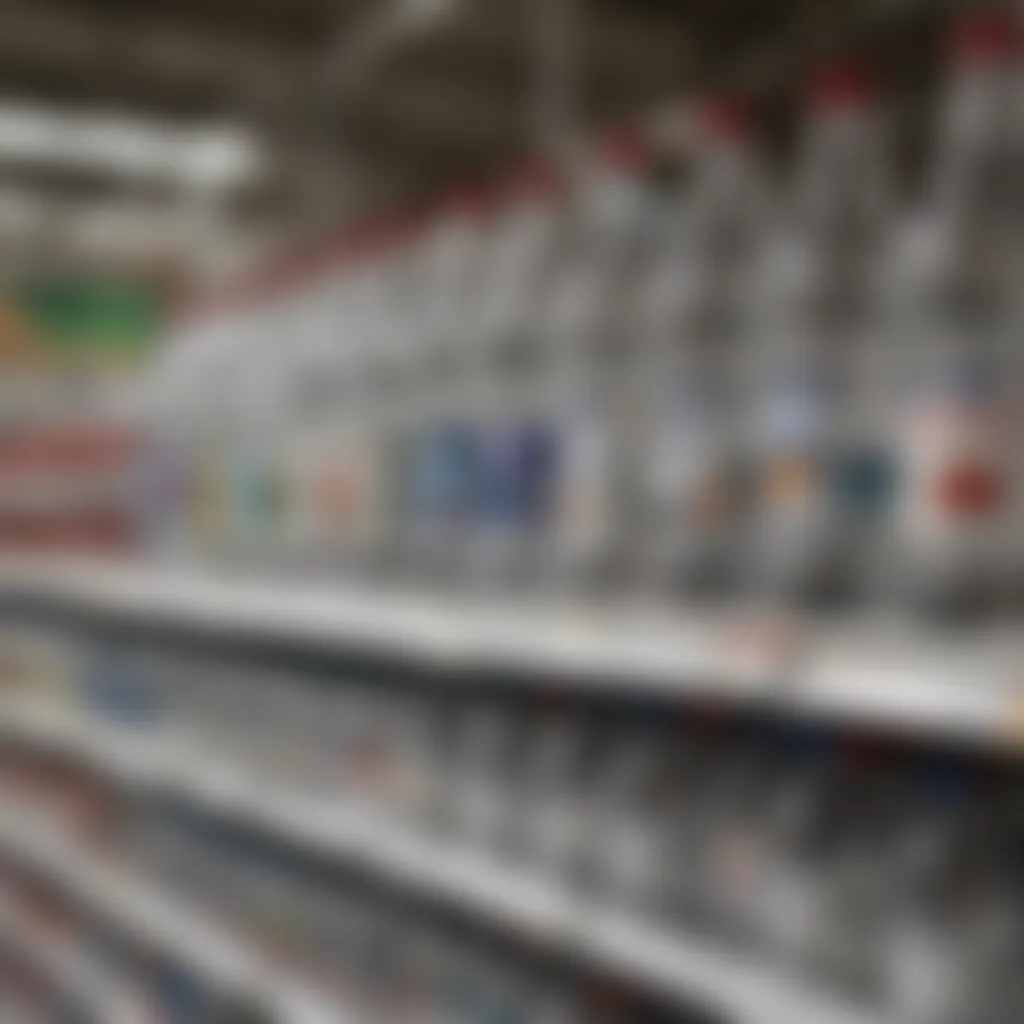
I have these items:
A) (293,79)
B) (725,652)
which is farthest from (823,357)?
(293,79)

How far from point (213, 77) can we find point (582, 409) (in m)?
3.79

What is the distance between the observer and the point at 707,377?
1465 mm

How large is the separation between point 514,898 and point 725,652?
59 cm

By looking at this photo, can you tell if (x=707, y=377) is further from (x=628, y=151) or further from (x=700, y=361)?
(x=628, y=151)

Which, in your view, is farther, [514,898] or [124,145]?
[124,145]

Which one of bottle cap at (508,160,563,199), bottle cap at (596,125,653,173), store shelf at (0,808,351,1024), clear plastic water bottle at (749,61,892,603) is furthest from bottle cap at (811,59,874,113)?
store shelf at (0,808,351,1024)

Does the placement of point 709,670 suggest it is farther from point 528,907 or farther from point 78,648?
point 78,648

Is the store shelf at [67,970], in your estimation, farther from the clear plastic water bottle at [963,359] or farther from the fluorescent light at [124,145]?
the clear plastic water bottle at [963,359]

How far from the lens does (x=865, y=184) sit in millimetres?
1431

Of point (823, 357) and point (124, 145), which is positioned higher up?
point (124, 145)

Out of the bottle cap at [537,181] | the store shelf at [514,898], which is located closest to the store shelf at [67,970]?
the store shelf at [514,898]

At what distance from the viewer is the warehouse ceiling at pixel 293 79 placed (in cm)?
445

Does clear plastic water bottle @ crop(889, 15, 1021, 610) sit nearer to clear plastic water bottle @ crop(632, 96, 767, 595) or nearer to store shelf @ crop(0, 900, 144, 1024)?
clear plastic water bottle @ crop(632, 96, 767, 595)

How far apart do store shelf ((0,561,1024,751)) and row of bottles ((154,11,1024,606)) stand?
55 millimetres
